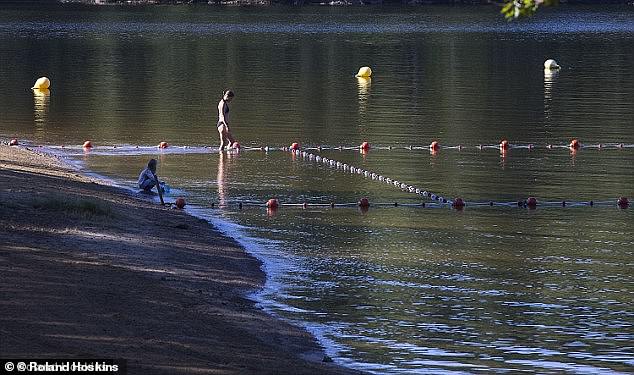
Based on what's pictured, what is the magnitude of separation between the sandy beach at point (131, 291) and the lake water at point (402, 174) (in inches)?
29.5

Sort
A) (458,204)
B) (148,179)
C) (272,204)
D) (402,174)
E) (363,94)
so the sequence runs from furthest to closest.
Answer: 1. (363,94)
2. (402,174)
3. (148,179)
4. (458,204)
5. (272,204)

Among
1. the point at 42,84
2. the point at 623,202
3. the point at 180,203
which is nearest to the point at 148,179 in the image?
the point at 180,203

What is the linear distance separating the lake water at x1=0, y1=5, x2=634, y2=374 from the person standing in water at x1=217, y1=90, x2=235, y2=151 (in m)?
0.72

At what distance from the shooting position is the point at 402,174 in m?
32.8

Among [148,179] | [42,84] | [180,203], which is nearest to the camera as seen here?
[180,203]

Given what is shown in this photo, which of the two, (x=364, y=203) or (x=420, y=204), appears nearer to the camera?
(x=364, y=203)

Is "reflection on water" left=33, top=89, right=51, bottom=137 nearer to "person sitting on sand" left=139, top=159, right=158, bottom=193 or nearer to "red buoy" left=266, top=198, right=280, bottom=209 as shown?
"person sitting on sand" left=139, top=159, right=158, bottom=193

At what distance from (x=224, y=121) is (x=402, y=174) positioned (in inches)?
236

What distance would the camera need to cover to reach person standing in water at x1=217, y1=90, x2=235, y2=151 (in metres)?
36.0

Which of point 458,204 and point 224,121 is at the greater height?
point 224,121

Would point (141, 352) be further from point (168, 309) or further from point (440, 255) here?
point (440, 255)

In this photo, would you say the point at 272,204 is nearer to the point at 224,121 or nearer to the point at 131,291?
the point at 224,121

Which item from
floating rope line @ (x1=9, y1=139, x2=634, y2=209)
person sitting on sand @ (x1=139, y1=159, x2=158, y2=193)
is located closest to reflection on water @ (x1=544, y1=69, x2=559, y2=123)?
floating rope line @ (x1=9, y1=139, x2=634, y2=209)

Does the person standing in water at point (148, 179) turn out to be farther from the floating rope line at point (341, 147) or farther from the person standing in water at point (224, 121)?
the floating rope line at point (341, 147)
